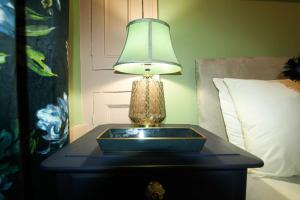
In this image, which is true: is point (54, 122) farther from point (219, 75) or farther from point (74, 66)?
point (219, 75)

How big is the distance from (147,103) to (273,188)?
561 millimetres

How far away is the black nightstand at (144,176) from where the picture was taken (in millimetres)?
514

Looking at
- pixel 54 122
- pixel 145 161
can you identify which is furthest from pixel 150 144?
pixel 54 122

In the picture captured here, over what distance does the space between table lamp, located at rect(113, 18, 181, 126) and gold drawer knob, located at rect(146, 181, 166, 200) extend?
45 centimetres

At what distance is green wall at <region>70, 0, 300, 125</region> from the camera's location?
3.97ft

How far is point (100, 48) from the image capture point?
119 centimetres

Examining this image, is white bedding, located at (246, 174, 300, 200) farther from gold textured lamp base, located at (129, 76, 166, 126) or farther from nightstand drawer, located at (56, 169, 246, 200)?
Result: gold textured lamp base, located at (129, 76, 166, 126)

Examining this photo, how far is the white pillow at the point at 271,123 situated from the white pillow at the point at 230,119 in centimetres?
7

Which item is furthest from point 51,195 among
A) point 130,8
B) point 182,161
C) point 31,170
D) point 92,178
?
point 130,8

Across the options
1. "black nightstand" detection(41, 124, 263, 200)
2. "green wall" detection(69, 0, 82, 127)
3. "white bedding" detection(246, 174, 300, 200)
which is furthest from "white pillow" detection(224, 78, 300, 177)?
"green wall" detection(69, 0, 82, 127)

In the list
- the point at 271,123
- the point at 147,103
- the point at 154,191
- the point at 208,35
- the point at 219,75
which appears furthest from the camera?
the point at 208,35

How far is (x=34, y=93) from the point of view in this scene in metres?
0.67

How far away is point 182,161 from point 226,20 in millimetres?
998

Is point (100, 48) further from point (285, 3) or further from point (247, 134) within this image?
point (285, 3)
